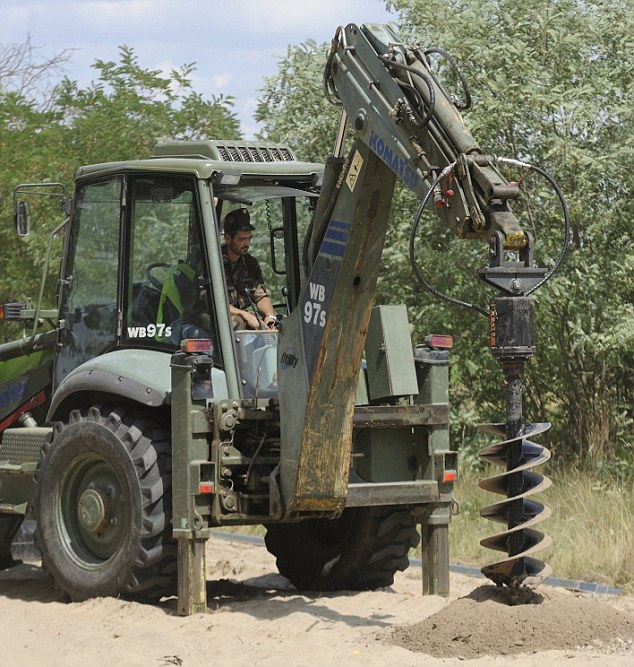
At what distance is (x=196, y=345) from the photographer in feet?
26.6

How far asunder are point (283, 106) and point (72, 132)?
276 cm

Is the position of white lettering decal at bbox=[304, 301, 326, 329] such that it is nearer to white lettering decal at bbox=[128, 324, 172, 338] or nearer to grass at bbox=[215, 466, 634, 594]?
white lettering decal at bbox=[128, 324, 172, 338]

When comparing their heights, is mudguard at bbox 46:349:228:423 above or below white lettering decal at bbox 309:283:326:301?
below

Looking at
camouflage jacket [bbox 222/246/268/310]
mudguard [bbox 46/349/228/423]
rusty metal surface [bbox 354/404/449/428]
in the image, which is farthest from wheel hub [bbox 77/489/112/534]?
rusty metal surface [bbox 354/404/449/428]

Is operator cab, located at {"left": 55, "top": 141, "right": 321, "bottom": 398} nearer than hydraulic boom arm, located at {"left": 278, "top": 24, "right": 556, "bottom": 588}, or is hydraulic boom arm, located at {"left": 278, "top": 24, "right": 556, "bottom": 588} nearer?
hydraulic boom arm, located at {"left": 278, "top": 24, "right": 556, "bottom": 588}

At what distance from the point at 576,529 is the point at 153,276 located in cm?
398

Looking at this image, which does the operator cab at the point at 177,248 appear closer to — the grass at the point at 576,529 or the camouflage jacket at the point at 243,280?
the camouflage jacket at the point at 243,280

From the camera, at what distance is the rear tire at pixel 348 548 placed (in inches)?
360

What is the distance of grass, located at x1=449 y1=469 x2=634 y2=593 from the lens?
30.8 ft

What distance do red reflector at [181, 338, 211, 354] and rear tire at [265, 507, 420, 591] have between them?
180cm

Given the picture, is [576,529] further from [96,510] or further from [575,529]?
[96,510]

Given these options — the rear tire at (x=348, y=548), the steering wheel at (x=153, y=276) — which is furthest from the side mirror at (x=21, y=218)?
the rear tire at (x=348, y=548)

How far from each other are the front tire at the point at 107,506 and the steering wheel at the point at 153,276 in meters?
0.84

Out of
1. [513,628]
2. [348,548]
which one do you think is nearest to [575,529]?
[348,548]
